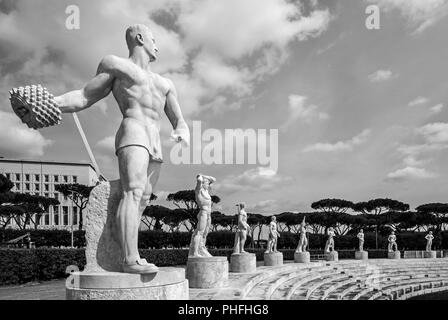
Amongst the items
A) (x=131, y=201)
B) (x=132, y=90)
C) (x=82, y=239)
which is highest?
(x=132, y=90)

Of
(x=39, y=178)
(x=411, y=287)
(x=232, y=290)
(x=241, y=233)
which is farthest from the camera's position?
(x=39, y=178)

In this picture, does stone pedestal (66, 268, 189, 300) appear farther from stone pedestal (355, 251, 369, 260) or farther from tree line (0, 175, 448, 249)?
tree line (0, 175, 448, 249)

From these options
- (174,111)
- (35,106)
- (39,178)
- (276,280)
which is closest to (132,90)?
(174,111)

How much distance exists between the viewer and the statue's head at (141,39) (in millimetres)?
4504

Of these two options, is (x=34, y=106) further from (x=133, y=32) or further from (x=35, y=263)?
(x=35, y=263)

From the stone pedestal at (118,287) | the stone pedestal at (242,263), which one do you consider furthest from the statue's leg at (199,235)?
the stone pedestal at (118,287)

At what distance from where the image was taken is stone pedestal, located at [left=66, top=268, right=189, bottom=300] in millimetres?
3734

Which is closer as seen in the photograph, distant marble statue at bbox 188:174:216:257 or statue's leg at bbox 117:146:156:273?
statue's leg at bbox 117:146:156:273

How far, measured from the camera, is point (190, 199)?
50.5 metres

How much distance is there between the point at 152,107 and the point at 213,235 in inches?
1365

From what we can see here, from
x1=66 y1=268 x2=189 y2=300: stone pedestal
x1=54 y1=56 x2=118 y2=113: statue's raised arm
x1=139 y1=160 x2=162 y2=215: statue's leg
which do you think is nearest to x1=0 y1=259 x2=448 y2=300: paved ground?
x1=66 y1=268 x2=189 y2=300: stone pedestal

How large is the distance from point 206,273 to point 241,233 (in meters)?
6.51

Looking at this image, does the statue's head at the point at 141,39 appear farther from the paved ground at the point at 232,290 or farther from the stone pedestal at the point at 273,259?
the stone pedestal at the point at 273,259

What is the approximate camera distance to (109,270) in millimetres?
4227
